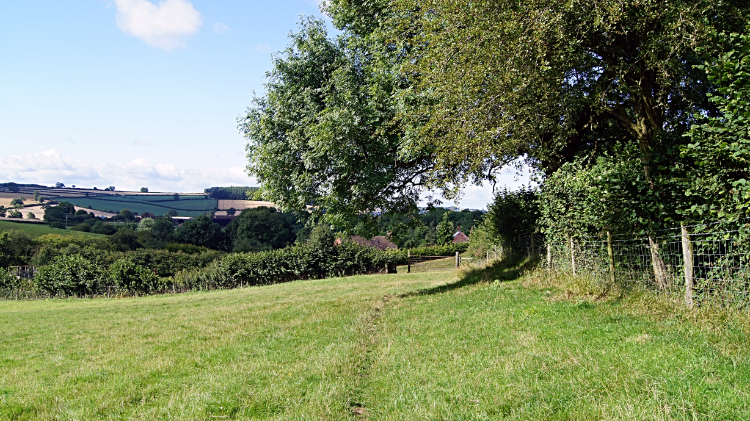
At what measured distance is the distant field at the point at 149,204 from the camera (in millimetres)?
153625

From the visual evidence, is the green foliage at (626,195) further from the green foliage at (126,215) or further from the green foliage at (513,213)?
the green foliage at (126,215)

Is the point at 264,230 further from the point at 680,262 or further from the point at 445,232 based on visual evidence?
the point at 680,262

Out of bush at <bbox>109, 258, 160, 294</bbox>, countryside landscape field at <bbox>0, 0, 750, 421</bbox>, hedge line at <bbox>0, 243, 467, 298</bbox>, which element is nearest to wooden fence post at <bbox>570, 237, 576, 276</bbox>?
countryside landscape field at <bbox>0, 0, 750, 421</bbox>

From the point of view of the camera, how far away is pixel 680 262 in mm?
9141

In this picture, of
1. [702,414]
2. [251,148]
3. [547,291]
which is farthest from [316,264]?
[702,414]

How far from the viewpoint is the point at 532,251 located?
758 inches

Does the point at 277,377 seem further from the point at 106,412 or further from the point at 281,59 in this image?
the point at 281,59

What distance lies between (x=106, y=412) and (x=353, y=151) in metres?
11.0

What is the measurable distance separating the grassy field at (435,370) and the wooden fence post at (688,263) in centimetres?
38

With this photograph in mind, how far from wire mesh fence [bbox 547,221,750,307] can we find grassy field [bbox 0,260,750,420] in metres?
0.64

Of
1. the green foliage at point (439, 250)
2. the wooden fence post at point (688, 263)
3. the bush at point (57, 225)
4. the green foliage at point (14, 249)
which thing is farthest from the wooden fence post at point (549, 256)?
the bush at point (57, 225)

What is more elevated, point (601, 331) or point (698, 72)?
point (698, 72)

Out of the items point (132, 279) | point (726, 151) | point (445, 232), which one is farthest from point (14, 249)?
point (726, 151)

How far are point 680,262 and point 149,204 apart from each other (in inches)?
6919
